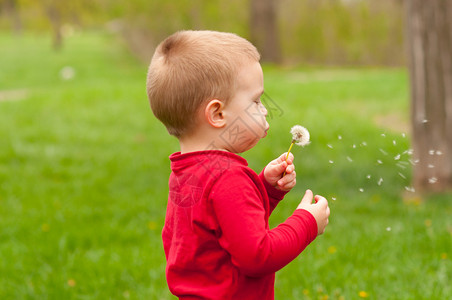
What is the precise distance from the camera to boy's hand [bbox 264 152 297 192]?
2.06 metres

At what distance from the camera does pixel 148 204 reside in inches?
212

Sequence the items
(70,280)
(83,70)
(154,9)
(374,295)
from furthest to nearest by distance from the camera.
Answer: (83,70) → (154,9) → (70,280) → (374,295)

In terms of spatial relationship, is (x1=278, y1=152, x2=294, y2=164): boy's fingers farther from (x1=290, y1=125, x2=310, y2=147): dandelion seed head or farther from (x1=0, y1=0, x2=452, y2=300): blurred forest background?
(x1=0, y1=0, x2=452, y2=300): blurred forest background

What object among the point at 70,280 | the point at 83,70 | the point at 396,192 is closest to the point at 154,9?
the point at 83,70

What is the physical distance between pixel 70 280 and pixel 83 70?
2007cm

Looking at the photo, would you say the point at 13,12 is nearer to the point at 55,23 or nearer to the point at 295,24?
the point at 55,23

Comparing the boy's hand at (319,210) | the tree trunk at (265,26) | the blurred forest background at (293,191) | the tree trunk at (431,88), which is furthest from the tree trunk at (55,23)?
the boy's hand at (319,210)

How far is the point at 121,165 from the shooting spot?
6.86 meters

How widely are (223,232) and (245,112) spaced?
0.38 meters

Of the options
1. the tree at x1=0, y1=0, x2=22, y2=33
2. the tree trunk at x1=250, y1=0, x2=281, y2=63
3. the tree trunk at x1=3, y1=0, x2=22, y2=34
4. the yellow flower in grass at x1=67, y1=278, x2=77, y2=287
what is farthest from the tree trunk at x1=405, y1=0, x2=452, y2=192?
the tree trunk at x1=3, y1=0, x2=22, y2=34

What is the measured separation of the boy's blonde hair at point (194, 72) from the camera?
185 centimetres

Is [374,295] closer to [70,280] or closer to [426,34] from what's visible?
[70,280]

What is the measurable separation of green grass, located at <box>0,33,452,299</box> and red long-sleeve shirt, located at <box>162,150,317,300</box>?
0.37 metres

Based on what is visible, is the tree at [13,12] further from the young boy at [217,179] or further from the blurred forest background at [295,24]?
the young boy at [217,179]
